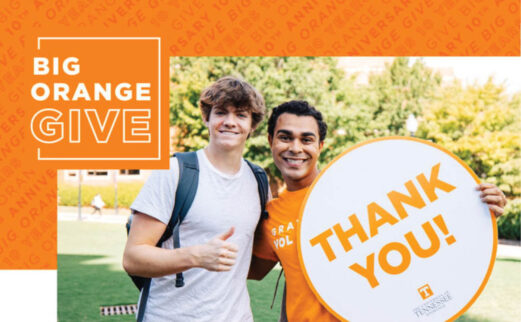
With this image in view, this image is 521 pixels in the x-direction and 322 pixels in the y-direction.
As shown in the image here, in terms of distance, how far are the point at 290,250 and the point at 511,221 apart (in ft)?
50.8

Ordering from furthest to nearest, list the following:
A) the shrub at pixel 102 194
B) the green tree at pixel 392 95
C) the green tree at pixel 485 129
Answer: the shrub at pixel 102 194 < the green tree at pixel 392 95 < the green tree at pixel 485 129

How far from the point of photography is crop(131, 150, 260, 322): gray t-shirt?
205cm

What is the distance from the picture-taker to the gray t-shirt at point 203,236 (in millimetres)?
2051

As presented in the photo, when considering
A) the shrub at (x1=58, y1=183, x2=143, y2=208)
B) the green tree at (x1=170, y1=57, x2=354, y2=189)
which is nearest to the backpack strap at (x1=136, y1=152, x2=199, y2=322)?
the green tree at (x1=170, y1=57, x2=354, y2=189)

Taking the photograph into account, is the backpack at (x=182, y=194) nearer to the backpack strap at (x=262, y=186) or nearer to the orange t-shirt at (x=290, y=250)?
the backpack strap at (x=262, y=186)

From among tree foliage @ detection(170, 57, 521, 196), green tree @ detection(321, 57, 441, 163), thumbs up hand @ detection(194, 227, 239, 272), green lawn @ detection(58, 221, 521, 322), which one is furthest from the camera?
green tree @ detection(321, 57, 441, 163)

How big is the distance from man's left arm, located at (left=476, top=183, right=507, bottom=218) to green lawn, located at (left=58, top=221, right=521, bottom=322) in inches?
139

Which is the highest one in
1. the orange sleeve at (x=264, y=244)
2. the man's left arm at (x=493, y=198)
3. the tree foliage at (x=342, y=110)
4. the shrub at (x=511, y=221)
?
the tree foliage at (x=342, y=110)

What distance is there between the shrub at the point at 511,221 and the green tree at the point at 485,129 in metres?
0.77

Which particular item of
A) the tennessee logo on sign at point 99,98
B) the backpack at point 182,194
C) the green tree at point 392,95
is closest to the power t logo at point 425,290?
the backpack at point 182,194

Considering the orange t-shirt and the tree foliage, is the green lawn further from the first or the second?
the tree foliage

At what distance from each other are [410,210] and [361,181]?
250 millimetres

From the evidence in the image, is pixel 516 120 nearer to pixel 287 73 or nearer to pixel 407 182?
pixel 287 73

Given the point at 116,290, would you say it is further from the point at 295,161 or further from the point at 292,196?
the point at 295,161
